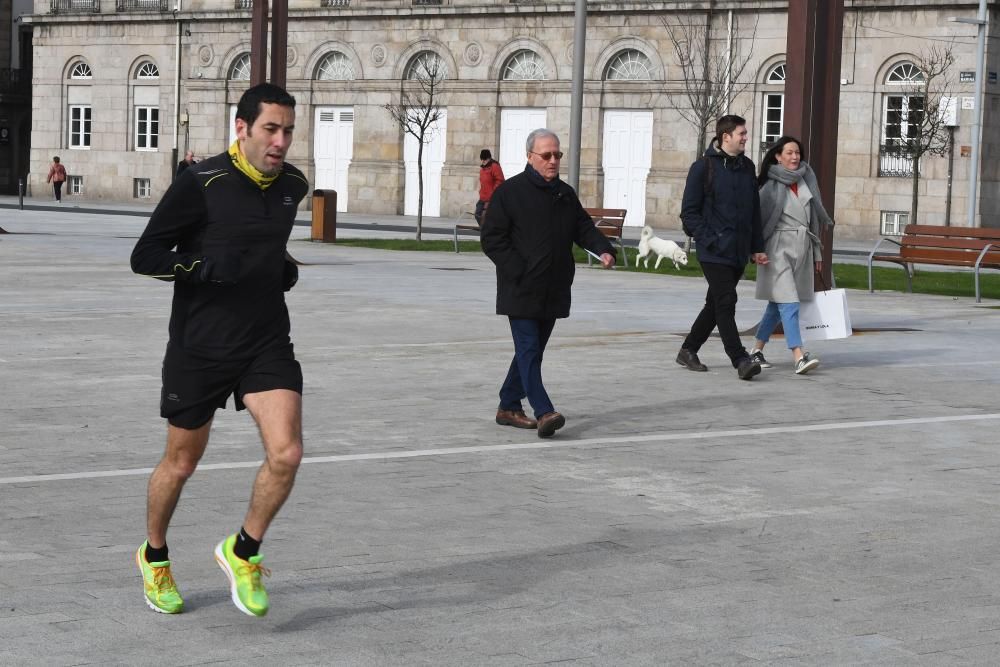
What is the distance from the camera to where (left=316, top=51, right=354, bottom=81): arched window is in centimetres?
4875

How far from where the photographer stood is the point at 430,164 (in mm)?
47406

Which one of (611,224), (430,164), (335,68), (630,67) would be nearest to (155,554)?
(611,224)

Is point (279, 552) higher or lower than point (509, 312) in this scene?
lower

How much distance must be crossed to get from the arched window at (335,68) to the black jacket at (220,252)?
43576 millimetres

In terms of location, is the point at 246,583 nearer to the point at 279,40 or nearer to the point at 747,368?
the point at 747,368

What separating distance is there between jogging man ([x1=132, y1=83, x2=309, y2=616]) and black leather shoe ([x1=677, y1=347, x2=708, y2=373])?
6.90 m

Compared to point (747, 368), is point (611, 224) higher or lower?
higher

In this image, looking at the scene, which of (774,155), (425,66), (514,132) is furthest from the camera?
(425,66)

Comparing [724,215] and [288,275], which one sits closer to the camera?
[288,275]

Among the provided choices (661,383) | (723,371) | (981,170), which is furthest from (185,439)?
(981,170)

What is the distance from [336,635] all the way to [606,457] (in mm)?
3544

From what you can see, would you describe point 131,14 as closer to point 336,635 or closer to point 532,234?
point 532,234

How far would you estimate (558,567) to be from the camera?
6215mm

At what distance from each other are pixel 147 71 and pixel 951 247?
37424mm
